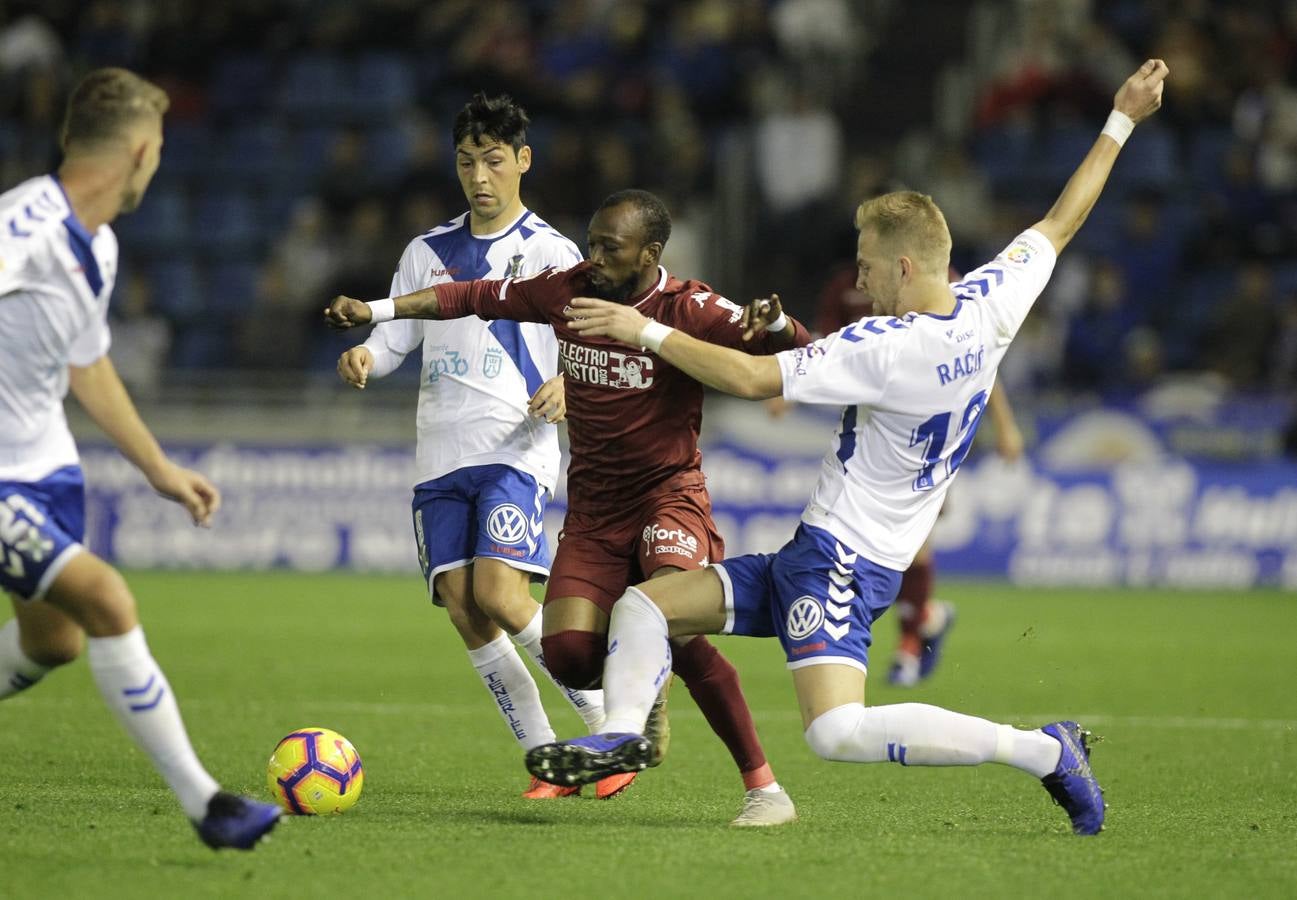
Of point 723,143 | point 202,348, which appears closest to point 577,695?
point 202,348

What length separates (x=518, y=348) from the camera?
7000mm

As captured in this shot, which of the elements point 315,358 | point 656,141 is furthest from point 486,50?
point 315,358

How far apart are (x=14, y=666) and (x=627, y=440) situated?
2180 millimetres

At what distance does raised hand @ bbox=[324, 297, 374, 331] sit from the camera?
241 inches

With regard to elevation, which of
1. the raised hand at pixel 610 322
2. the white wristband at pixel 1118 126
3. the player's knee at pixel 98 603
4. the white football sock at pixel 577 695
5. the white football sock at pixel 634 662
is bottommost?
the white football sock at pixel 577 695

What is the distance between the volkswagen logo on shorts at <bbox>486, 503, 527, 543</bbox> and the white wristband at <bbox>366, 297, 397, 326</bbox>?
85cm

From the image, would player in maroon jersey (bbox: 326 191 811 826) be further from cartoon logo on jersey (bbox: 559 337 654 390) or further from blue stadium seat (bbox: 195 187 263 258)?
blue stadium seat (bbox: 195 187 263 258)

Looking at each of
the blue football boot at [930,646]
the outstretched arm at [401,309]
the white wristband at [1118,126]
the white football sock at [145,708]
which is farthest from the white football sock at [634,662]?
the blue football boot at [930,646]

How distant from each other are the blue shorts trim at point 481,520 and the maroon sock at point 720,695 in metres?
0.85

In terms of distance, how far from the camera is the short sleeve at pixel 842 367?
216 inches

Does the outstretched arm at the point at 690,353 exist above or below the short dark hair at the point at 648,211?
below

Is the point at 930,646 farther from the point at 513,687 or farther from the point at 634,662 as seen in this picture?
the point at 634,662

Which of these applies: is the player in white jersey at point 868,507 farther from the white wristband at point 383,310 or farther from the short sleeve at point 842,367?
the white wristband at point 383,310

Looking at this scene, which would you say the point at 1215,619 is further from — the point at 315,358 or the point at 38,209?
the point at 38,209
